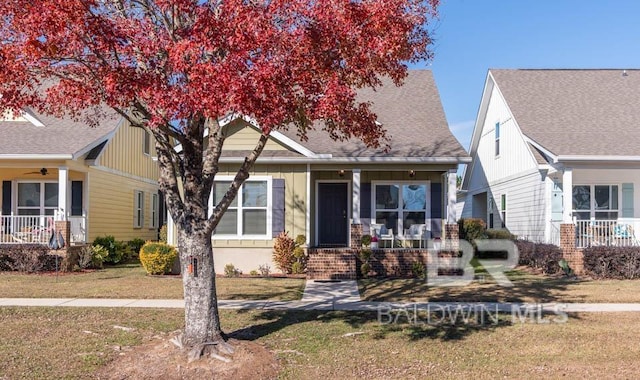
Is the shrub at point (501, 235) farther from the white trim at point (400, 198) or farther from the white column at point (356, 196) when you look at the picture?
the white column at point (356, 196)

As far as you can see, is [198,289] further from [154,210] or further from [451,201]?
[154,210]

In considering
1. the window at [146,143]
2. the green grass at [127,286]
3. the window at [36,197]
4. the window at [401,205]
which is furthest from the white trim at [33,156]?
the window at [401,205]

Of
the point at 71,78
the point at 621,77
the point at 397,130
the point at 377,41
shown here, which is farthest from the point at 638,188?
the point at 71,78

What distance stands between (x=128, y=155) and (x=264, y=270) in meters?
9.45

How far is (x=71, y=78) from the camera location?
287 inches

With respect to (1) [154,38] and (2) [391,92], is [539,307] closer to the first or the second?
(1) [154,38]

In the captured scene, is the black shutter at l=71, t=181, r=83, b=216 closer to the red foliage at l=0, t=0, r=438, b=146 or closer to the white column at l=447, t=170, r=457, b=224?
the white column at l=447, t=170, r=457, b=224

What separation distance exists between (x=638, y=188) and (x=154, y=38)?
16.7 m

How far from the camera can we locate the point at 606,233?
54.2 feet

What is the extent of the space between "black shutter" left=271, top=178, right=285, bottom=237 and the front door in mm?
1913

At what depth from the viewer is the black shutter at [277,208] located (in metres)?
16.1

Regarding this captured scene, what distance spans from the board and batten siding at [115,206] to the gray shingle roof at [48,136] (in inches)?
55.2

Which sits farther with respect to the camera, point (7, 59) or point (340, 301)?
point (340, 301)

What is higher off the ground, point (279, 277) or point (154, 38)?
point (154, 38)
